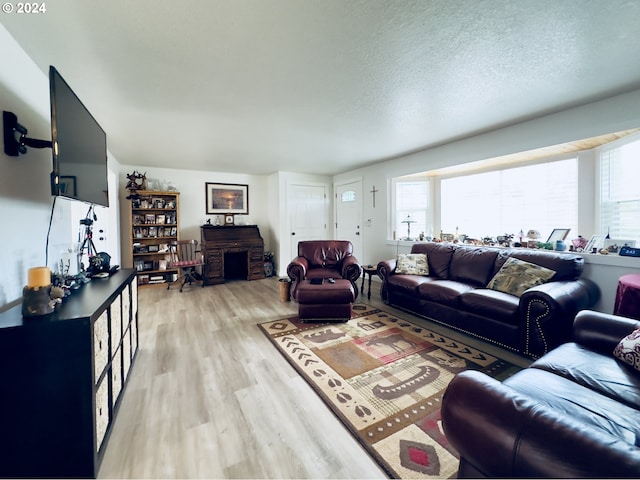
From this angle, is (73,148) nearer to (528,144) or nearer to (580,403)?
(580,403)

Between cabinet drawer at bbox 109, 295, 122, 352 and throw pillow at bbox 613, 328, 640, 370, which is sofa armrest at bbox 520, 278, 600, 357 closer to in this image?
throw pillow at bbox 613, 328, 640, 370

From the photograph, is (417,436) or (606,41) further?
(606,41)

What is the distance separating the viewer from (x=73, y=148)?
5.15 feet

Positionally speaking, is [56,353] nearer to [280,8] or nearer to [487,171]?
[280,8]

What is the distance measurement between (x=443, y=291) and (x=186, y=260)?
15.5 ft

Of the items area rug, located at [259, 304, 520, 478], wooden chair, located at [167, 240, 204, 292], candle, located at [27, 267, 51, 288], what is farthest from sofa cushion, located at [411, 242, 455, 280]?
wooden chair, located at [167, 240, 204, 292]

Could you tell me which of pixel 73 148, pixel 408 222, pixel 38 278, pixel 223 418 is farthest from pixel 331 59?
pixel 408 222

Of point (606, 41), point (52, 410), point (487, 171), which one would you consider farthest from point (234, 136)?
point (487, 171)

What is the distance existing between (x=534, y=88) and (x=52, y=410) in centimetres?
378

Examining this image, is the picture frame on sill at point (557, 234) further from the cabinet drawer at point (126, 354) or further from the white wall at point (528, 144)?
Answer: the cabinet drawer at point (126, 354)

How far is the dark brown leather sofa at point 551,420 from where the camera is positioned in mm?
679

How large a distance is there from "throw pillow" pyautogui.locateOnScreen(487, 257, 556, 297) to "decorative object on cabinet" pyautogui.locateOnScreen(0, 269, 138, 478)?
3.33 m

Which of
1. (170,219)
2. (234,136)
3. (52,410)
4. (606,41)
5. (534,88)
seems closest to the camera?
(52,410)

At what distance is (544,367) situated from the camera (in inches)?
53.2
